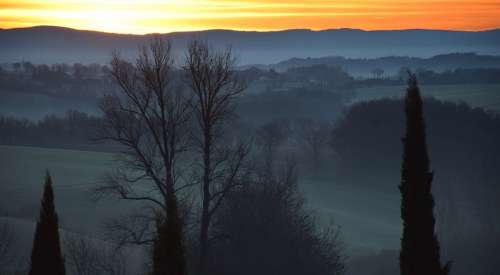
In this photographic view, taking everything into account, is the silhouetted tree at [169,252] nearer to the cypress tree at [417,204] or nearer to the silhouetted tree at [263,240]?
the cypress tree at [417,204]

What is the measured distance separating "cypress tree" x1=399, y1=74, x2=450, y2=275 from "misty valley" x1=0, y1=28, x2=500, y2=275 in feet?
0.11

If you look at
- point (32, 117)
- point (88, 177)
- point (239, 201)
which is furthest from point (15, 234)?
point (32, 117)

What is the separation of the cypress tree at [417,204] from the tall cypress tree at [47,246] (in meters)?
7.88

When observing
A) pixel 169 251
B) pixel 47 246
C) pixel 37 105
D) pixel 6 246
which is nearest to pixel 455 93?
pixel 37 105

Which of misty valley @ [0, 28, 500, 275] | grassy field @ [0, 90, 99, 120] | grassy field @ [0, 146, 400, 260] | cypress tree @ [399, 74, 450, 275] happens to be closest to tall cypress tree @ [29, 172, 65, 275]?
misty valley @ [0, 28, 500, 275]

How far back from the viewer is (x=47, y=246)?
16.8 m

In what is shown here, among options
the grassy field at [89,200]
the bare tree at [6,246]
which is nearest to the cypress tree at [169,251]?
the bare tree at [6,246]

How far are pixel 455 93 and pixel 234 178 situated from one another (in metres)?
95.0

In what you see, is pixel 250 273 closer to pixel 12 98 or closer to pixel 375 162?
pixel 375 162

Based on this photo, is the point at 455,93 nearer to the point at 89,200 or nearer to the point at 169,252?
the point at 89,200

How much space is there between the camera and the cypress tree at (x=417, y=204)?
17.3m

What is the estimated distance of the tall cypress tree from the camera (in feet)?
55.0

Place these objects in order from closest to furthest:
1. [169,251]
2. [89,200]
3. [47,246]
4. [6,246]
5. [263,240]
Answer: [169,251], [47,246], [263,240], [6,246], [89,200]

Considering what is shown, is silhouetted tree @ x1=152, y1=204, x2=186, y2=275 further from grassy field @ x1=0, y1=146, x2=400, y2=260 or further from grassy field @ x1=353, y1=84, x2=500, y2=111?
grassy field @ x1=353, y1=84, x2=500, y2=111
